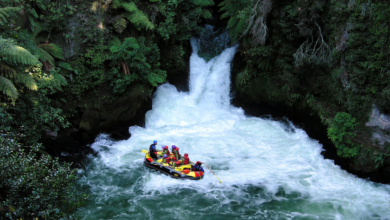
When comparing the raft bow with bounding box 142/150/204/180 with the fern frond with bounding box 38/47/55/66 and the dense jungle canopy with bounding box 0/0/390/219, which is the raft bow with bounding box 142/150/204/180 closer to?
A: the dense jungle canopy with bounding box 0/0/390/219

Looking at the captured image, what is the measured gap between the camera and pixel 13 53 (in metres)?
7.52

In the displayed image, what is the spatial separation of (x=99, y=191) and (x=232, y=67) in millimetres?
10260

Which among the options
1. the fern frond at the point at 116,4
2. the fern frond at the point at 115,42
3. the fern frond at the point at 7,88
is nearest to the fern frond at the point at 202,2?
the fern frond at the point at 116,4

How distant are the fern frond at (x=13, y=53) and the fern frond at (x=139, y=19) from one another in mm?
6091

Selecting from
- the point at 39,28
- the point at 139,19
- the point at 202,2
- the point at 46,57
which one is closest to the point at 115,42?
the point at 139,19


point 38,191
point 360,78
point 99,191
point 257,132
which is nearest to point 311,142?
point 257,132

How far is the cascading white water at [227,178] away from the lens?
8.51 m

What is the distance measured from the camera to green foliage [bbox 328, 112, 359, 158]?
9.94 m

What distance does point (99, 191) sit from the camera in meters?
9.41

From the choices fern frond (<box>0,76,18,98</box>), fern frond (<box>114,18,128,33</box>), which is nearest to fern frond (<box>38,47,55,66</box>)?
fern frond (<box>0,76,18,98</box>)

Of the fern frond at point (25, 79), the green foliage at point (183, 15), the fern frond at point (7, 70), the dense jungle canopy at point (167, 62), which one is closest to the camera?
the fern frond at point (7, 70)

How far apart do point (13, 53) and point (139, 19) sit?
21.2ft

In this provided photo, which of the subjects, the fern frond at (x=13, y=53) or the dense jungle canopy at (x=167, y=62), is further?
the dense jungle canopy at (x=167, y=62)

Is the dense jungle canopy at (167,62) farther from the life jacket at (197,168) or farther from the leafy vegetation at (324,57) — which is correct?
the life jacket at (197,168)
